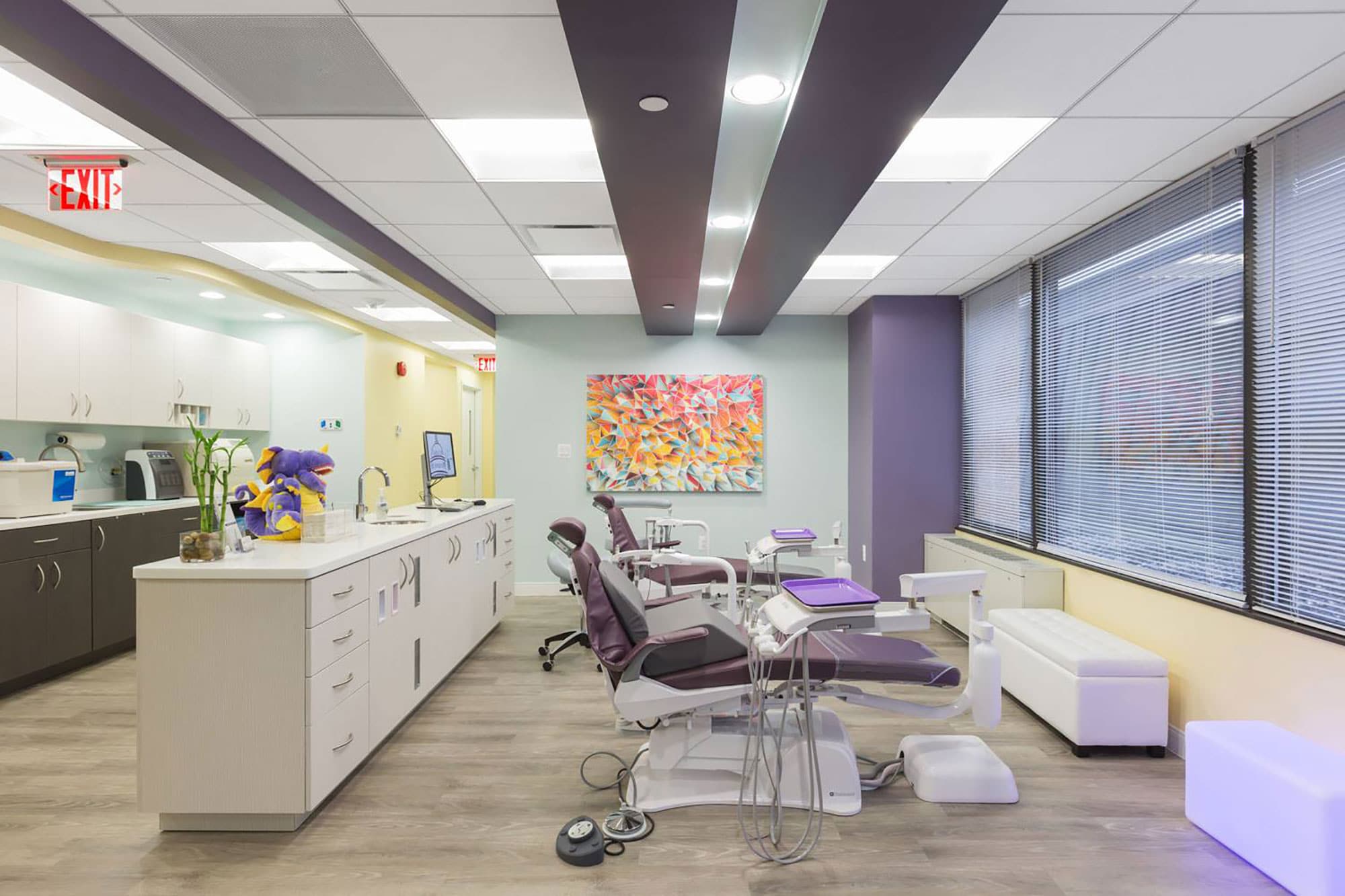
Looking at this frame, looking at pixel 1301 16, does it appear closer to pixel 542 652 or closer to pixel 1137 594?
pixel 1137 594

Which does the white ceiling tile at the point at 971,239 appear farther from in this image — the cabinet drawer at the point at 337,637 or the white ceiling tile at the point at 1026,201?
the cabinet drawer at the point at 337,637

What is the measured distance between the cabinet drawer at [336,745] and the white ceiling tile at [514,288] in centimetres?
326

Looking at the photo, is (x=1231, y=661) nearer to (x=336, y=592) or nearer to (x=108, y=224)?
(x=336, y=592)

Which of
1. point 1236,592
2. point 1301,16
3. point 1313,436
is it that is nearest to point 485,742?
point 1236,592

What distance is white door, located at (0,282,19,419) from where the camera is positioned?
3781mm

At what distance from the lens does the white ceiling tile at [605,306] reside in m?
5.66

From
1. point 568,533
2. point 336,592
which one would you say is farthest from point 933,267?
point 336,592

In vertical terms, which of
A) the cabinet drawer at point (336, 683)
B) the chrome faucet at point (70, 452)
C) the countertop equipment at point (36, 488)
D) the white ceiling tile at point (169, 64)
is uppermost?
the white ceiling tile at point (169, 64)

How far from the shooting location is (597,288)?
5.27 meters

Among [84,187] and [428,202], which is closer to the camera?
[84,187]

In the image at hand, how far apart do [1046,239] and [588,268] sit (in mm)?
3035

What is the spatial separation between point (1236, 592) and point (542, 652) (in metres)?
3.54

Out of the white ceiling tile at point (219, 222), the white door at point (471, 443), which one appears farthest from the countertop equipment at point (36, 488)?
the white door at point (471, 443)

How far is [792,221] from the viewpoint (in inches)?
133
